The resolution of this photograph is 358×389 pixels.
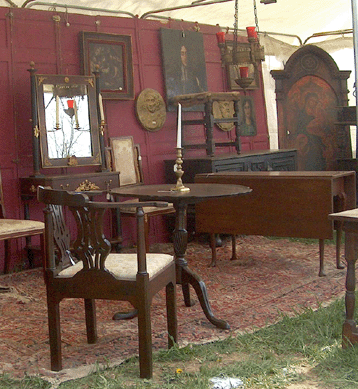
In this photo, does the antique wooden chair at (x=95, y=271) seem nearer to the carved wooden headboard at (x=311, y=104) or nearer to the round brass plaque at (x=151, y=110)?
the round brass plaque at (x=151, y=110)

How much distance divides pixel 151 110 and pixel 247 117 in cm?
176

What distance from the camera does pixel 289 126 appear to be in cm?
898

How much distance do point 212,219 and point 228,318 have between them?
1727mm

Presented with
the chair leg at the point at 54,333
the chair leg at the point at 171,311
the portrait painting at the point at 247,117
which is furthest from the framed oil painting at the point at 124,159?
the chair leg at the point at 54,333

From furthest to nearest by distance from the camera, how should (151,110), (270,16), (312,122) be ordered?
(312,122) < (270,16) < (151,110)

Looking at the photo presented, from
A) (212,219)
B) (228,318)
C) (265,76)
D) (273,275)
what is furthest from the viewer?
(265,76)

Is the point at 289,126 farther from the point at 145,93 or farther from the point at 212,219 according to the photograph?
the point at 212,219

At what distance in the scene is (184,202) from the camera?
4168 mm

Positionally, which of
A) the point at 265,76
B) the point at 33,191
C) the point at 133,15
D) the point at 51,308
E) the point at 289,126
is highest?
the point at 133,15

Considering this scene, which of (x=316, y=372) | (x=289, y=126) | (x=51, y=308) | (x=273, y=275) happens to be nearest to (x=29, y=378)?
(x=51, y=308)

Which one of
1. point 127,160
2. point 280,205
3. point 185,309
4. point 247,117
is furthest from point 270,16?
point 185,309

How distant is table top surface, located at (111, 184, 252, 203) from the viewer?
4032mm

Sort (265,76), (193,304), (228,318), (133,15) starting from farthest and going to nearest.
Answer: (265,76)
(133,15)
(193,304)
(228,318)

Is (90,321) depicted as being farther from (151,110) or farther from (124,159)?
(151,110)
